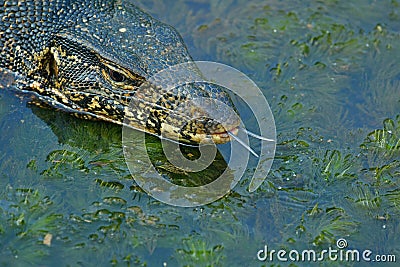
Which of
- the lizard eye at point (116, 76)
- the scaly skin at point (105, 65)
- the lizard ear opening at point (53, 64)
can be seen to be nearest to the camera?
the scaly skin at point (105, 65)

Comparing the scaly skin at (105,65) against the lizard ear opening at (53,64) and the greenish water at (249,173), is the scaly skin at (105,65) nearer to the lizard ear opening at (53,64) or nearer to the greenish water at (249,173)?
the lizard ear opening at (53,64)

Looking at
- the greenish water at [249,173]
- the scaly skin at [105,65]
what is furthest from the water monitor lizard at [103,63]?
the greenish water at [249,173]

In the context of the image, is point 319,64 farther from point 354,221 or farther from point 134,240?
point 134,240

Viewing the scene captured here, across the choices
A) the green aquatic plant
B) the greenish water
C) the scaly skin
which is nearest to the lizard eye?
the scaly skin

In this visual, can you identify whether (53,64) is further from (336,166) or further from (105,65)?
(336,166)

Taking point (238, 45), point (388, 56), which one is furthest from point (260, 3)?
point (388, 56)

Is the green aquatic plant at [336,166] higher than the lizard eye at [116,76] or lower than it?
lower

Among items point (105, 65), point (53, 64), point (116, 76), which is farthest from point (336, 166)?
point (53, 64)
